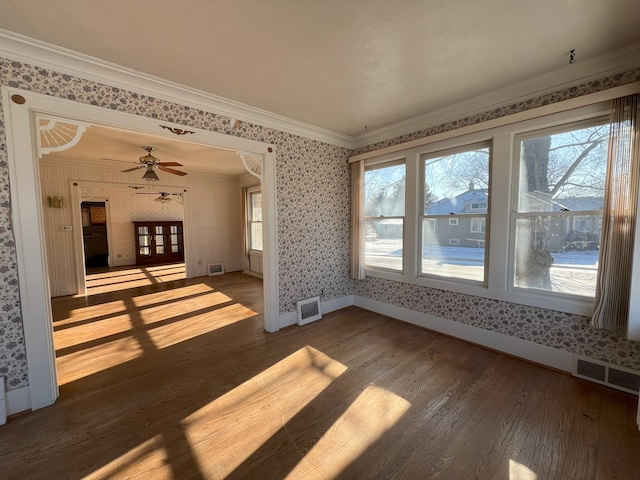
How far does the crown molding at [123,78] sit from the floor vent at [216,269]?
467 cm

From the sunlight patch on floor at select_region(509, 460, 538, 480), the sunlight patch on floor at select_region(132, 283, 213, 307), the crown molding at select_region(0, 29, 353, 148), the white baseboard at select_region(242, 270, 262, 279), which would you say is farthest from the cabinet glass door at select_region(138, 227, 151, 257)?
the sunlight patch on floor at select_region(509, 460, 538, 480)

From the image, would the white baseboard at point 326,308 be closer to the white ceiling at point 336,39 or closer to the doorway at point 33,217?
the doorway at point 33,217

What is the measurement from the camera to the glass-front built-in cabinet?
27.8 ft

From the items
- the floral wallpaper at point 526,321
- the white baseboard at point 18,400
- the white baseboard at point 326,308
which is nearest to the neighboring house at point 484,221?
the floral wallpaper at point 526,321

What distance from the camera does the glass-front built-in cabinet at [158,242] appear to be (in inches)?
333

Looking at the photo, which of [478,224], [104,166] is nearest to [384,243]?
[478,224]

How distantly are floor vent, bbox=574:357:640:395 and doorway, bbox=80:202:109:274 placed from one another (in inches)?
415

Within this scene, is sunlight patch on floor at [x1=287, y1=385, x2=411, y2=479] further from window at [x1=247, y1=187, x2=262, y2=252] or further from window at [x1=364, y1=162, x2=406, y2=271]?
window at [x1=247, y1=187, x2=262, y2=252]

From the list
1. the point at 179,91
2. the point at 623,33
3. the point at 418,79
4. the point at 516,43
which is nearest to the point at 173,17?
the point at 179,91

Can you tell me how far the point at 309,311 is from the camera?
3.68m

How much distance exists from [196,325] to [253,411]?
1976 millimetres

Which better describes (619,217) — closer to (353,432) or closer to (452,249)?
(452,249)

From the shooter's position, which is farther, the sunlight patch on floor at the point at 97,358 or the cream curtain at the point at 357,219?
the cream curtain at the point at 357,219

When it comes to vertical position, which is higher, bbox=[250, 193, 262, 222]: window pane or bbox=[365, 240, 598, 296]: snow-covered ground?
bbox=[250, 193, 262, 222]: window pane
